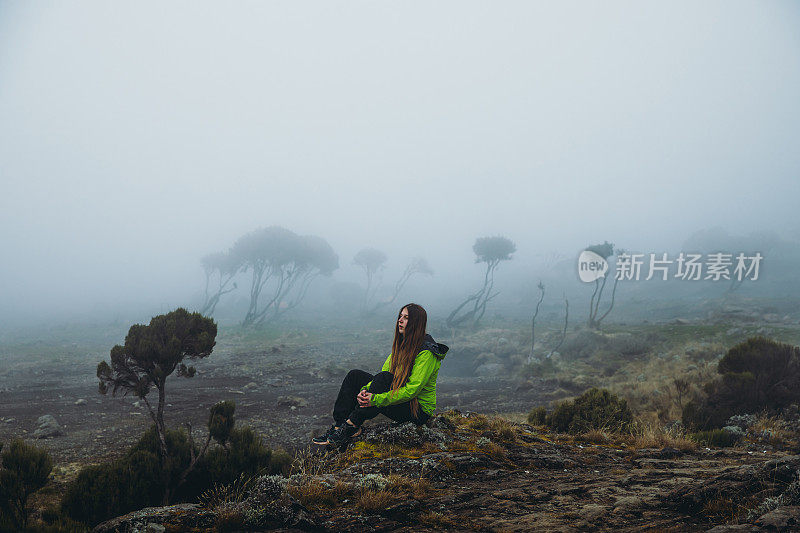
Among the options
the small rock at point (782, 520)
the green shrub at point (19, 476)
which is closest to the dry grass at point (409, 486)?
the small rock at point (782, 520)

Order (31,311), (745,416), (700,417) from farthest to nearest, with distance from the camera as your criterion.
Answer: (31,311)
(700,417)
(745,416)

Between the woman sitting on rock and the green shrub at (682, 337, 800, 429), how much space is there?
10334 mm

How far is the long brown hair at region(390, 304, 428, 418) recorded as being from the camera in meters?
5.20

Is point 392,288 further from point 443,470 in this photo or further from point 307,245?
point 443,470

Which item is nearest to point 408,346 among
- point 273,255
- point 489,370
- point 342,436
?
point 342,436

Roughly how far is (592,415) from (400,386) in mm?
6753

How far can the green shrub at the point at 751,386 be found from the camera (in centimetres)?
1082

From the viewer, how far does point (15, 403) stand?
1675 centimetres

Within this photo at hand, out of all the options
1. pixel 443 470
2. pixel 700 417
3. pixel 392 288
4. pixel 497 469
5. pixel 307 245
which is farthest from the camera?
pixel 392 288

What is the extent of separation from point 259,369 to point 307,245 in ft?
103

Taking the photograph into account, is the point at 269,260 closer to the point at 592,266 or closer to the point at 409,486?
the point at 592,266

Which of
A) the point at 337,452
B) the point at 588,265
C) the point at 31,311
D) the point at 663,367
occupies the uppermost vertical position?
the point at 588,265

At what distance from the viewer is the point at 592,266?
123ft

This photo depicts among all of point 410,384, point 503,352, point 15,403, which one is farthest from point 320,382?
point 410,384
